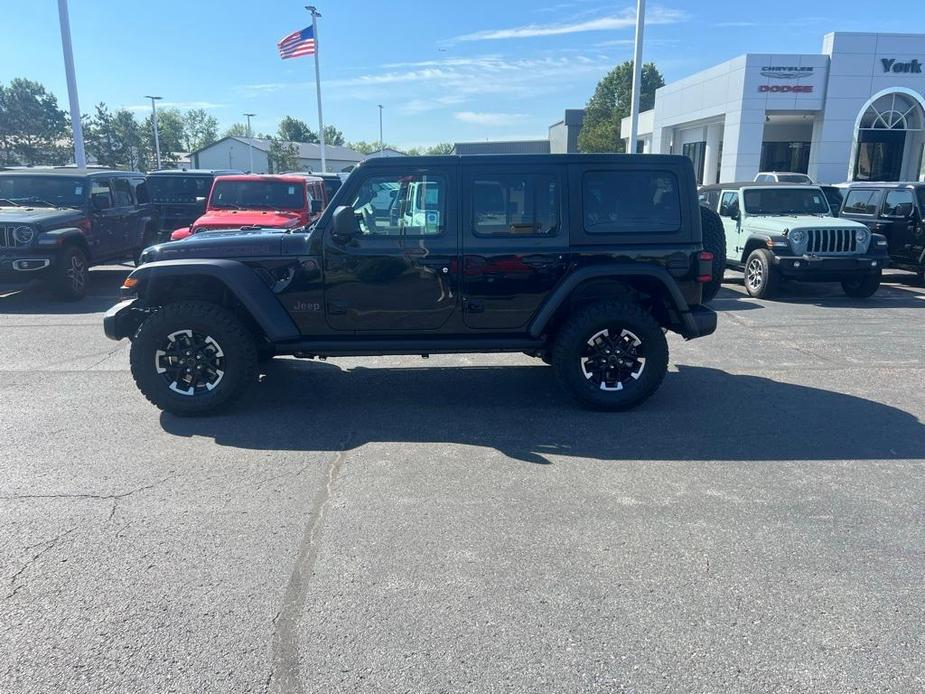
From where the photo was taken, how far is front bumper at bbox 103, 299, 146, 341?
5.57 metres

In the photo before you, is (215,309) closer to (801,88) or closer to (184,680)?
(184,680)

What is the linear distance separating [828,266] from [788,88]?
21147 mm

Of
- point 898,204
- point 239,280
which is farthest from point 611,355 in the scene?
point 898,204

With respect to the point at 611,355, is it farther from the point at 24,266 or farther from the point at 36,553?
the point at 24,266

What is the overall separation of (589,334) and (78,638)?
396cm


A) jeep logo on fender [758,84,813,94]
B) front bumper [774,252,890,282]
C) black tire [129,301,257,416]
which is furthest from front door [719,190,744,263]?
jeep logo on fender [758,84,813,94]

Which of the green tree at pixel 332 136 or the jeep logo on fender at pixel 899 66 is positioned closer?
the jeep logo on fender at pixel 899 66

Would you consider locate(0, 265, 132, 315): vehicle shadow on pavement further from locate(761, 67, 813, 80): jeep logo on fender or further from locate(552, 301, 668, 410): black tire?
locate(761, 67, 813, 80): jeep logo on fender

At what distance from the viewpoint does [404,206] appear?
212 inches

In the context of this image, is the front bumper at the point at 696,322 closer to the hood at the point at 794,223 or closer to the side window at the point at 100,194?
the hood at the point at 794,223

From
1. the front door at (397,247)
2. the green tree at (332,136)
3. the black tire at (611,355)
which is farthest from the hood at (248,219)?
the green tree at (332,136)

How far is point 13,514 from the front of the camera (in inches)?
152

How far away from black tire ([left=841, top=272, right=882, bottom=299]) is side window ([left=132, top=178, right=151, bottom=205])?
41.8ft

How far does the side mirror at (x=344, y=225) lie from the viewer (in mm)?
5133
